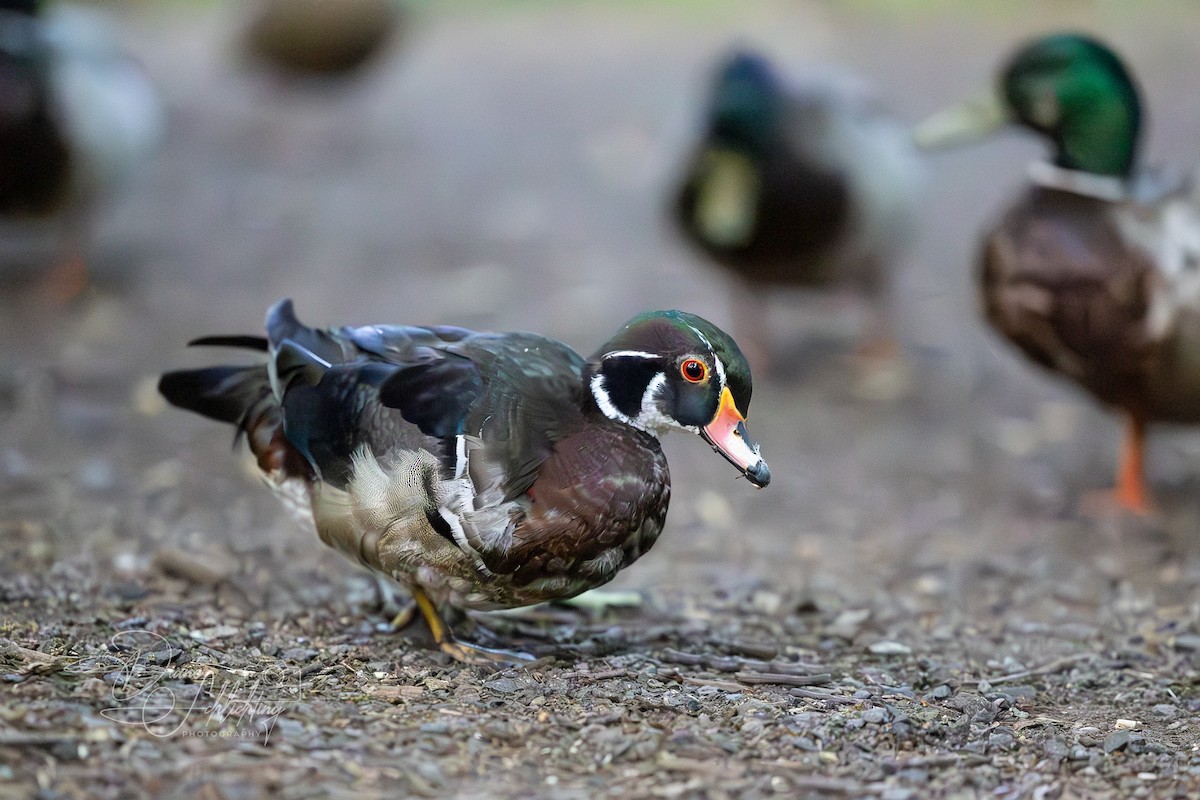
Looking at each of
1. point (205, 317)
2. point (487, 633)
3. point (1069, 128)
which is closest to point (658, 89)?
point (205, 317)

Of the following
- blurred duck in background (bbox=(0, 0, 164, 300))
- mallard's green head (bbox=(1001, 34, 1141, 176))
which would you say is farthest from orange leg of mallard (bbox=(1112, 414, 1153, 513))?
blurred duck in background (bbox=(0, 0, 164, 300))

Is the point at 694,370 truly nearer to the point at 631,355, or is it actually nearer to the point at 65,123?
the point at 631,355

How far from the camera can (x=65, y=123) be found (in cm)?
617

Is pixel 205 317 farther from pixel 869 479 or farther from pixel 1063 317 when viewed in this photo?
pixel 1063 317

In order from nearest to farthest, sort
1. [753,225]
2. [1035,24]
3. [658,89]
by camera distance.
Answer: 1. [753,225]
2. [658,89]
3. [1035,24]

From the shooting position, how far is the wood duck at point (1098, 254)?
172 inches

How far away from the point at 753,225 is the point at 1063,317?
161 centimetres

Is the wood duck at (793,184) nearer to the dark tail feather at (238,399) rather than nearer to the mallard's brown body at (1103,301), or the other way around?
the mallard's brown body at (1103,301)

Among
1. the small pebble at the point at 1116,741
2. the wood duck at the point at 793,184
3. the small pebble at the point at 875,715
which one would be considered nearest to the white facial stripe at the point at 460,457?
the small pebble at the point at 875,715

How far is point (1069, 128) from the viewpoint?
15.6ft

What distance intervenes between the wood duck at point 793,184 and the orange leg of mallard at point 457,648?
3028mm

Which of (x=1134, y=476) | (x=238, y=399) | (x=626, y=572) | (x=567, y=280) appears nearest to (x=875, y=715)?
(x=626, y=572)

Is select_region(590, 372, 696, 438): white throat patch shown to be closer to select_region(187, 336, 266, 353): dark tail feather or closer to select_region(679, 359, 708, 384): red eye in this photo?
select_region(679, 359, 708, 384): red eye
